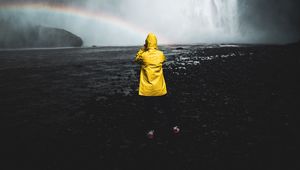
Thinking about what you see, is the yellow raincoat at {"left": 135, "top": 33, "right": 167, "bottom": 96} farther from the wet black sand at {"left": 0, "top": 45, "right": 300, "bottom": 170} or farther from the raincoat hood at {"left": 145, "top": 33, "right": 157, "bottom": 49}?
the wet black sand at {"left": 0, "top": 45, "right": 300, "bottom": 170}

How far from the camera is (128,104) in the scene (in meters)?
11.3

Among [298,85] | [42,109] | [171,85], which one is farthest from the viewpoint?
[171,85]

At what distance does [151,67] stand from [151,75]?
24cm

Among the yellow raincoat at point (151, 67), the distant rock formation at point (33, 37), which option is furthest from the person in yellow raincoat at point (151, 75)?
the distant rock formation at point (33, 37)

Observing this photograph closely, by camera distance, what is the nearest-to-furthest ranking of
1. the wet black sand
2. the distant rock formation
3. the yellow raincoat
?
the wet black sand < the yellow raincoat < the distant rock formation

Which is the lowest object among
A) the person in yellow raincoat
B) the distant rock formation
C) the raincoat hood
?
the person in yellow raincoat

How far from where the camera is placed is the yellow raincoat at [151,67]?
6.73 meters

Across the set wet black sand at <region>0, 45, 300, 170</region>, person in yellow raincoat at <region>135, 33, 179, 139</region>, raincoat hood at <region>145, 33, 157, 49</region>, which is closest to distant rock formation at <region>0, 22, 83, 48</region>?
wet black sand at <region>0, 45, 300, 170</region>

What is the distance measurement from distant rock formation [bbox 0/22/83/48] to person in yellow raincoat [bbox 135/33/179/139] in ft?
439

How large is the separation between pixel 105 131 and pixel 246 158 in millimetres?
4409

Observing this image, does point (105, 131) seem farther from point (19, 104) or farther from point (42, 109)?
point (19, 104)

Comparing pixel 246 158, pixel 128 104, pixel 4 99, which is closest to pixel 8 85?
pixel 4 99

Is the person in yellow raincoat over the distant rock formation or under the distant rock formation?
under

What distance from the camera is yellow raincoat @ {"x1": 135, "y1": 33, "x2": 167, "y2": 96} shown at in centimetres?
673
